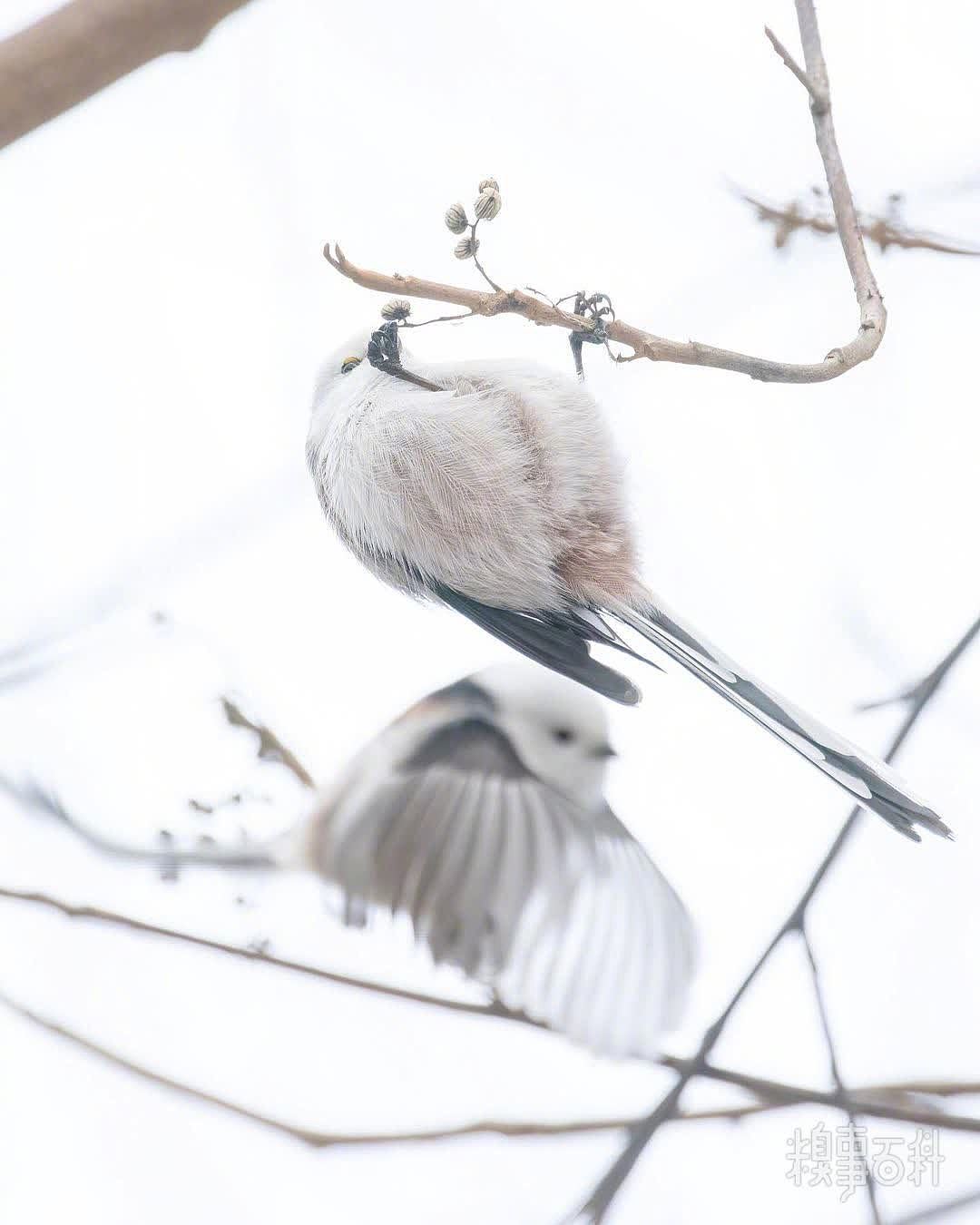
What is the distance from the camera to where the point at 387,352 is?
4.30ft

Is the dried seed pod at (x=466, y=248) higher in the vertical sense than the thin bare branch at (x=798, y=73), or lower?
lower

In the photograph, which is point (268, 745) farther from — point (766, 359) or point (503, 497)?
point (766, 359)

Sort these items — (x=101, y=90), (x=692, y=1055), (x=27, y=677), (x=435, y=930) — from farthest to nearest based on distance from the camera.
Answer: (x=27, y=677)
(x=435, y=930)
(x=692, y=1055)
(x=101, y=90)

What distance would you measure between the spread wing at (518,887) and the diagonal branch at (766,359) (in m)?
0.40

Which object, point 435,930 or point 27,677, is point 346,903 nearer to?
point 435,930

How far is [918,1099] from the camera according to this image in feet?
3.29

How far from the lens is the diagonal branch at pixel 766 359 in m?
0.88

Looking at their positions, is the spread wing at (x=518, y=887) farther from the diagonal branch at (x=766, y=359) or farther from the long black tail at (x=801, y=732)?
the diagonal branch at (x=766, y=359)

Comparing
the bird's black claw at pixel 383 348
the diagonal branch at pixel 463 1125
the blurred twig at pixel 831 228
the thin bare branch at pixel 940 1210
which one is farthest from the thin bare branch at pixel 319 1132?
the blurred twig at pixel 831 228

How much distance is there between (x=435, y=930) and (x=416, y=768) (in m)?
0.16

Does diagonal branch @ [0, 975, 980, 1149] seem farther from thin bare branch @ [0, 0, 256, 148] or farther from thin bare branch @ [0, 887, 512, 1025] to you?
thin bare branch @ [0, 0, 256, 148]

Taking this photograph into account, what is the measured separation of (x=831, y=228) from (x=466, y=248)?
621mm

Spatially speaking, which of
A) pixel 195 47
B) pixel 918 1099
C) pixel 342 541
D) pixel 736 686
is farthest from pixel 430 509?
pixel 918 1099

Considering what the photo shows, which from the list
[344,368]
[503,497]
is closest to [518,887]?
[503,497]
